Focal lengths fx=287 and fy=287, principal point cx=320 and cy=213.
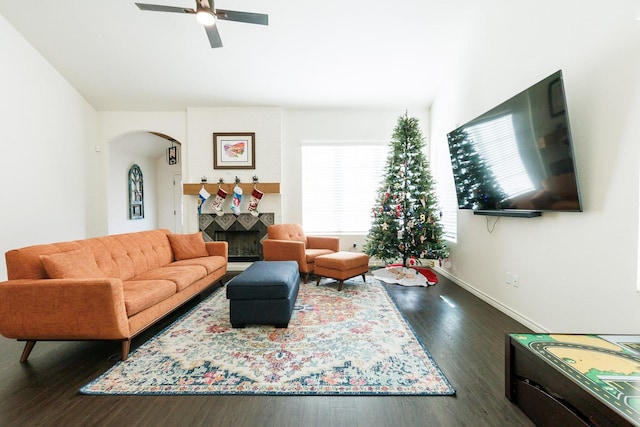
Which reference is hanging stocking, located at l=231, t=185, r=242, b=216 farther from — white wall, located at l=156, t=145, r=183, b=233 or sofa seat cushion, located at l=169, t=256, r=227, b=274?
white wall, located at l=156, t=145, r=183, b=233

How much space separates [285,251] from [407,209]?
1.94 m

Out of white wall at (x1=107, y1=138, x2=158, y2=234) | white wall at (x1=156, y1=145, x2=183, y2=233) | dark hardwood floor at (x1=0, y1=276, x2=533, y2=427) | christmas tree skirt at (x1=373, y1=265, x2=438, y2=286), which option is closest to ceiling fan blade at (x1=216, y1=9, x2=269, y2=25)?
dark hardwood floor at (x1=0, y1=276, x2=533, y2=427)

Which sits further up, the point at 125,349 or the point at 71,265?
the point at 71,265

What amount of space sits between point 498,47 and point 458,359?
3.13m

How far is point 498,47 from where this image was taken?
3064 millimetres

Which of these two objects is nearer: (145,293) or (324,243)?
(145,293)

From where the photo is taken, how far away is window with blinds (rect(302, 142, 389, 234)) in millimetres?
5328

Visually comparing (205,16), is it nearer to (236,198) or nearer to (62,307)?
(62,307)

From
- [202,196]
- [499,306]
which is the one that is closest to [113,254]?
[202,196]

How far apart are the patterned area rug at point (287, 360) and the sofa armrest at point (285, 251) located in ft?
3.97

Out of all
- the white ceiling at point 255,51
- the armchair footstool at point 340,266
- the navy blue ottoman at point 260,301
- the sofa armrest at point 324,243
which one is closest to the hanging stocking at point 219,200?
the white ceiling at point 255,51

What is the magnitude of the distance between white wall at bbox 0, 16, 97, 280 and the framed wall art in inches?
87.2

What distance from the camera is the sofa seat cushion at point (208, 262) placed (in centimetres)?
345

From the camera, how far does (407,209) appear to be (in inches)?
171
